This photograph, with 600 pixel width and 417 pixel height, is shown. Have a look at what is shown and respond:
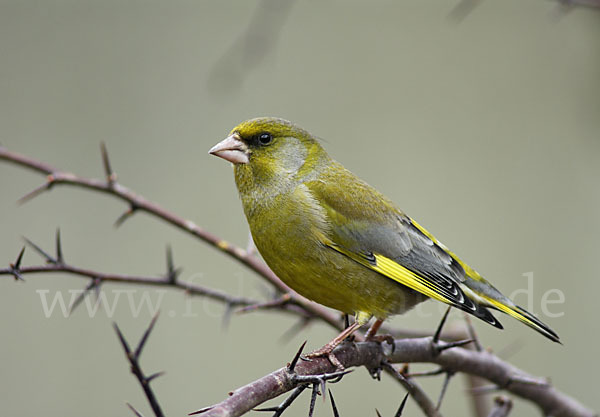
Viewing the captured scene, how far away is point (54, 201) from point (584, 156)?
4.91 metres

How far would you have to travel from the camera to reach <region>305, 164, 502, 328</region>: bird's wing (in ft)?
9.23

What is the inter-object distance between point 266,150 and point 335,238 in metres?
0.52

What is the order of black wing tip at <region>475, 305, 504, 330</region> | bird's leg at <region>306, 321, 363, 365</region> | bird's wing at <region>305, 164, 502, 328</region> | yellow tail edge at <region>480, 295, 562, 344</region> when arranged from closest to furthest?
bird's leg at <region>306, 321, 363, 365</region>, black wing tip at <region>475, 305, 504, 330</region>, yellow tail edge at <region>480, 295, 562, 344</region>, bird's wing at <region>305, 164, 502, 328</region>

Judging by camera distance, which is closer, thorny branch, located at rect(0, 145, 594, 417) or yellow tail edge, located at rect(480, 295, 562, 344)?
thorny branch, located at rect(0, 145, 594, 417)

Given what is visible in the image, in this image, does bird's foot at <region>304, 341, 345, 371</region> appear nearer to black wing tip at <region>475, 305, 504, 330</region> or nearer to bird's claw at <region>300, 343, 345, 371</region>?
bird's claw at <region>300, 343, 345, 371</region>

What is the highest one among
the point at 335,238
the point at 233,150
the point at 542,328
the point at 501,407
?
the point at 233,150

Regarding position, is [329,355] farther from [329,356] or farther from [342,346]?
[342,346]

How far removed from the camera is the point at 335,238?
2.83 m

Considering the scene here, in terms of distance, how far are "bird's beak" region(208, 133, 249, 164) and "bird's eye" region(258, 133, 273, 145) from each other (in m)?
0.08

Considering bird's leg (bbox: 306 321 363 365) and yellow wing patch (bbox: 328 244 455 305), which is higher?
yellow wing patch (bbox: 328 244 455 305)

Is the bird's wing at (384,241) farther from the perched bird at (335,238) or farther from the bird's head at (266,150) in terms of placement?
the bird's head at (266,150)

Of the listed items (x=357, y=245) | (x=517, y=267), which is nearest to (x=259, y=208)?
(x=357, y=245)

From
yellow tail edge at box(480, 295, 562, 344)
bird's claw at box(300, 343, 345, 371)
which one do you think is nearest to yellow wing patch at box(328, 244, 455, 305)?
yellow tail edge at box(480, 295, 562, 344)

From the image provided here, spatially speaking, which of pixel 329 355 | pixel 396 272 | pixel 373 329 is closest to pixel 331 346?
pixel 329 355
